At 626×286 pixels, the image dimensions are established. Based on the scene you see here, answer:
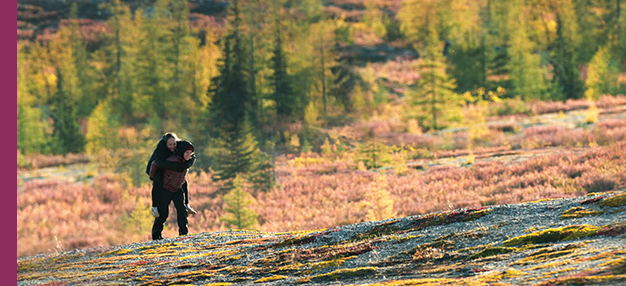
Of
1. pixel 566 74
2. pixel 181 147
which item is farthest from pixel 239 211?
pixel 566 74

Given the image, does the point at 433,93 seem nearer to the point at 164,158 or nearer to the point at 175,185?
the point at 175,185

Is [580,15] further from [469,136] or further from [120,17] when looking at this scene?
[120,17]

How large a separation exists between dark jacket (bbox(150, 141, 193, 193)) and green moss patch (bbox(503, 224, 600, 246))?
7228mm

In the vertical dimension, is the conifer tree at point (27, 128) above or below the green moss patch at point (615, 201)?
above

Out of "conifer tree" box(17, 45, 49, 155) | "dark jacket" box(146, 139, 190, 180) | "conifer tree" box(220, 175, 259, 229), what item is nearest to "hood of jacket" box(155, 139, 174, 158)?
"dark jacket" box(146, 139, 190, 180)

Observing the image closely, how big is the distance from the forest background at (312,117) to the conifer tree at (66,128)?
17 cm

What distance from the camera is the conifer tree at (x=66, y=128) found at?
6212 cm

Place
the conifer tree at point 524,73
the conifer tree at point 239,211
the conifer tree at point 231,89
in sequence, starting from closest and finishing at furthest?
the conifer tree at point 239,211
the conifer tree at point 231,89
the conifer tree at point 524,73

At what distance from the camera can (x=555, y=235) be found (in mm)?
10336

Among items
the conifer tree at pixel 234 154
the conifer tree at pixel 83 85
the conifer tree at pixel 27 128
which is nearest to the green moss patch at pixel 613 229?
the conifer tree at pixel 234 154

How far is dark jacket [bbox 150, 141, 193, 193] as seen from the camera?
14.5 metres

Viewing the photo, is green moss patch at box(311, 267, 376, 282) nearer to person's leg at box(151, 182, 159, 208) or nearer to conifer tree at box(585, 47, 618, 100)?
person's leg at box(151, 182, 159, 208)

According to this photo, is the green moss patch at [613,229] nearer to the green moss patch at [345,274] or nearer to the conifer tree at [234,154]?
the green moss patch at [345,274]

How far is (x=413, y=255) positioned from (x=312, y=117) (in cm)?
4672
